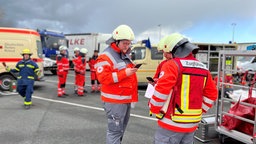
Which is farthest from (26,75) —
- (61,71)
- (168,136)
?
(168,136)

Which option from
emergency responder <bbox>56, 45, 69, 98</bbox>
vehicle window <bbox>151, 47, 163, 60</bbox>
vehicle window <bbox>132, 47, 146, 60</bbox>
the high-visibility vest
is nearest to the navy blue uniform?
emergency responder <bbox>56, 45, 69, 98</bbox>

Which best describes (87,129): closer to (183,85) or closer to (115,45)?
(115,45)

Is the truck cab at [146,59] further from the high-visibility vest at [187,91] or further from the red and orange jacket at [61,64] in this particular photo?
the high-visibility vest at [187,91]

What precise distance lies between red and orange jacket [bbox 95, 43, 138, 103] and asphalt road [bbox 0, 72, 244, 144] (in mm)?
1770

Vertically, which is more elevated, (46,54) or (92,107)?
(46,54)

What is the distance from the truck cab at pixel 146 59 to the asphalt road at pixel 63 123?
9.62 ft

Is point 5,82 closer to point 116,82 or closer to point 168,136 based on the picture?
point 116,82

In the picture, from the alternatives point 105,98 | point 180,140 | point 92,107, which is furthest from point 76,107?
point 180,140

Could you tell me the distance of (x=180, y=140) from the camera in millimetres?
2811

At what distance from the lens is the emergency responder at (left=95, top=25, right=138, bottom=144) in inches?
134

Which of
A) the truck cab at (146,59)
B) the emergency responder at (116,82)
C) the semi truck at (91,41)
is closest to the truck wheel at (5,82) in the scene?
the truck cab at (146,59)

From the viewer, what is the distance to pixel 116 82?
3.39m

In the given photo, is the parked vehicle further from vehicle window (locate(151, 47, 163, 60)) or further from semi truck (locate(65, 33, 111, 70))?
semi truck (locate(65, 33, 111, 70))

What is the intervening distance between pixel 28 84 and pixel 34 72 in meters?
0.40
